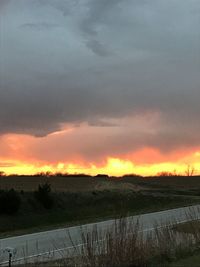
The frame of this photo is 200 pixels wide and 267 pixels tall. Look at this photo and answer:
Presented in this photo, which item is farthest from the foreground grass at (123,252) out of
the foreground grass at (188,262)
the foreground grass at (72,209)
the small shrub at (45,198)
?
the small shrub at (45,198)

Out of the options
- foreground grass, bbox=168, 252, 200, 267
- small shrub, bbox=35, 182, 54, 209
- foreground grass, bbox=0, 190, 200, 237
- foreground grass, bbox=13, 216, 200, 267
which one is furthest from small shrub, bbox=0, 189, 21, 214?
foreground grass, bbox=168, 252, 200, 267

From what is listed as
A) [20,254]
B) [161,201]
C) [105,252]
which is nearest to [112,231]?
[105,252]

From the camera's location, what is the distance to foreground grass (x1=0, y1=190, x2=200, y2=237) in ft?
143

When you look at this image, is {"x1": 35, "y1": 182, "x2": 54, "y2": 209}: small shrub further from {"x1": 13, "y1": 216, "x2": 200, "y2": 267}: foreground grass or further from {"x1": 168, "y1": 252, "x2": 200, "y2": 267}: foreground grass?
{"x1": 168, "y1": 252, "x2": 200, "y2": 267}: foreground grass

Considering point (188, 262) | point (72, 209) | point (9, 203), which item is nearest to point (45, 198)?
point (72, 209)

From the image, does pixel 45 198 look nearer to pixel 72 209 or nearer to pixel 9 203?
pixel 72 209

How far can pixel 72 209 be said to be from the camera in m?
57.0

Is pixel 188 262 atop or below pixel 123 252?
below

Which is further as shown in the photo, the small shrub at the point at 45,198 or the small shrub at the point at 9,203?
the small shrub at the point at 45,198

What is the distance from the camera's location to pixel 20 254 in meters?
20.2

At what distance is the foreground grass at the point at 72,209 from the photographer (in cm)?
4353

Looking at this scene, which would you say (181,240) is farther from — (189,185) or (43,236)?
(189,185)

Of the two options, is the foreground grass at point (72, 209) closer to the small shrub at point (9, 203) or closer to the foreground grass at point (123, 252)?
the small shrub at point (9, 203)

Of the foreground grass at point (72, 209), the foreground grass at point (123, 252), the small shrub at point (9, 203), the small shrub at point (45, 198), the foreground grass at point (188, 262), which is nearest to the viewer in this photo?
the foreground grass at point (123, 252)
